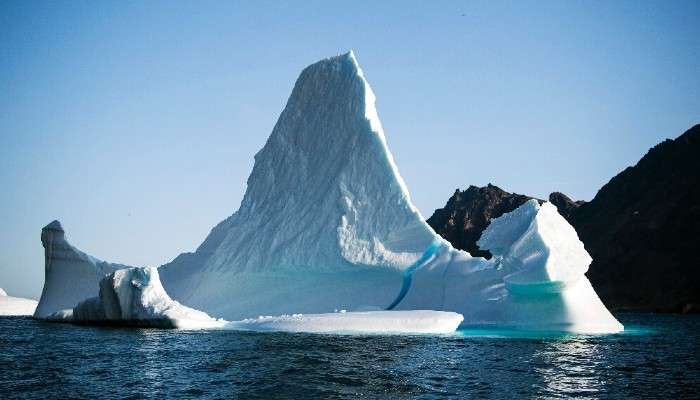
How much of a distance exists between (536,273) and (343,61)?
448 inches

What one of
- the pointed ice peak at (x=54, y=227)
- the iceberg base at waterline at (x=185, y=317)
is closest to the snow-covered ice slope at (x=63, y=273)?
the pointed ice peak at (x=54, y=227)

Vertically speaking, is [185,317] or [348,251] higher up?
[348,251]

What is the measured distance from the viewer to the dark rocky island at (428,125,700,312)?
196ft

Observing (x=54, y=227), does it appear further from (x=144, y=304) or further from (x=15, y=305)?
(x=15, y=305)

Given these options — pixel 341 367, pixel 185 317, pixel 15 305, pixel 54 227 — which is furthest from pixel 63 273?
pixel 341 367

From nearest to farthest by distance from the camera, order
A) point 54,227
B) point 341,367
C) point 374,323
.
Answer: point 341,367
point 374,323
point 54,227

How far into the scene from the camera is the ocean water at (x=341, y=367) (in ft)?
32.9

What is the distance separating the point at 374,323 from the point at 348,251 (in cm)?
481

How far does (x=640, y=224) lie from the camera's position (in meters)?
67.1

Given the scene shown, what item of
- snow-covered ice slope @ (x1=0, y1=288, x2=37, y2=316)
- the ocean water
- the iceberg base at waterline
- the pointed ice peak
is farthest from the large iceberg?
snow-covered ice slope @ (x1=0, y1=288, x2=37, y2=316)

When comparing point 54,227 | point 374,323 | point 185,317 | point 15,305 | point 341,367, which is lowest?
point 341,367

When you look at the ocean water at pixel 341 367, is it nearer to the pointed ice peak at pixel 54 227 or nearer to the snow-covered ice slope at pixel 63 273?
the snow-covered ice slope at pixel 63 273

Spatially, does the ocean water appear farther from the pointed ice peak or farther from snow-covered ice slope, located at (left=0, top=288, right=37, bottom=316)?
snow-covered ice slope, located at (left=0, top=288, right=37, bottom=316)

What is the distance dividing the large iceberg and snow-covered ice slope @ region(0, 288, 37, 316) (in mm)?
12070
